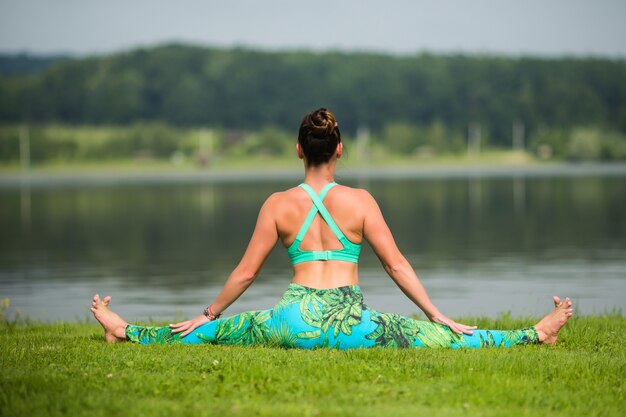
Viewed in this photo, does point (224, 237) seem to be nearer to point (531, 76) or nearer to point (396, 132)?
point (396, 132)

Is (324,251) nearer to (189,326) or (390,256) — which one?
(390,256)

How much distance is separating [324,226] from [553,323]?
1835mm

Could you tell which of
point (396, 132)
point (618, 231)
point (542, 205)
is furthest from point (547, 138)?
point (618, 231)

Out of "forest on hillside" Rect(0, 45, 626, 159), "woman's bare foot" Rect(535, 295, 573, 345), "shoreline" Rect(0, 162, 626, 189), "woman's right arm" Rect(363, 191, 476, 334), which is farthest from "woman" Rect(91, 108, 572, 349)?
"forest on hillside" Rect(0, 45, 626, 159)

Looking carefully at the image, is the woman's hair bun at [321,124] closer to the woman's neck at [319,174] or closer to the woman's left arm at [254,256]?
the woman's neck at [319,174]

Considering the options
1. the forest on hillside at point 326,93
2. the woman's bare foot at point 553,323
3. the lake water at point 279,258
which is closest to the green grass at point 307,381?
the woman's bare foot at point 553,323

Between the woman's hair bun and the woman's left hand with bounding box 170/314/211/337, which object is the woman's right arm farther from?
the woman's left hand with bounding box 170/314/211/337

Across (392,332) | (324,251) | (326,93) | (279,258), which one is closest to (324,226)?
(324,251)

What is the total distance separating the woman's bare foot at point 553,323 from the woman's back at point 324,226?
4.89 feet

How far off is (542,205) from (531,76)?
155126 millimetres

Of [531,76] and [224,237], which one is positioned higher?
[531,76]

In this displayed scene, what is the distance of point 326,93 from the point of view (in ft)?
610

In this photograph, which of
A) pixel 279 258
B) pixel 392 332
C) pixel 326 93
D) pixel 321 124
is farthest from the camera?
pixel 326 93

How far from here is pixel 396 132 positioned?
6107 inches
